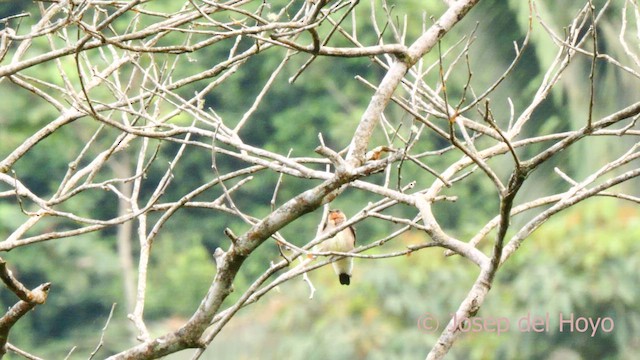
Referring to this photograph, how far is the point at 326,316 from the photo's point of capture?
13594mm

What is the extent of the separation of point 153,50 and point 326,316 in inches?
436

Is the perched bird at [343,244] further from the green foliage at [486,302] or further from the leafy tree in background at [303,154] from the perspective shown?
the green foliage at [486,302]

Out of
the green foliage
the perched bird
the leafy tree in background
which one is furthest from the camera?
the green foliage

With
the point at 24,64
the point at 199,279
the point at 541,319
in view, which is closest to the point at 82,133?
the point at 199,279

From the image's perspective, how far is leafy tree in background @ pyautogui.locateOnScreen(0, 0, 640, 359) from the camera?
2760mm

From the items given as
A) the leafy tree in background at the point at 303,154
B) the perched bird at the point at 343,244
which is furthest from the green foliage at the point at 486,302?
the perched bird at the point at 343,244

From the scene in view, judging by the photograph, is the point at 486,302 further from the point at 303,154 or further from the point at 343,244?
the point at 303,154

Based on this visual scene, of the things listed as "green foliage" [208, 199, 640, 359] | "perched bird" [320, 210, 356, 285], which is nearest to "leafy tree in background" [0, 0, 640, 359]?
"green foliage" [208, 199, 640, 359]

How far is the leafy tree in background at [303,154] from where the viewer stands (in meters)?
2.76

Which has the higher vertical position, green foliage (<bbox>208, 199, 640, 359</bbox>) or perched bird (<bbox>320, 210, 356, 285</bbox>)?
green foliage (<bbox>208, 199, 640, 359</bbox>)

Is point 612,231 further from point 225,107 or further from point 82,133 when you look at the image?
point 225,107

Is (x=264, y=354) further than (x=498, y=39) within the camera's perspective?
Yes

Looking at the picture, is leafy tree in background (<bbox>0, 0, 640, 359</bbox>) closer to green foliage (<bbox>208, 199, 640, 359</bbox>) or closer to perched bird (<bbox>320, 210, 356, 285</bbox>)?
green foliage (<bbox>208, 199, 640, 359</bbox>)

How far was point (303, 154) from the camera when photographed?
21641 mm
